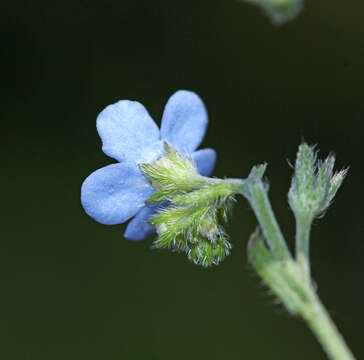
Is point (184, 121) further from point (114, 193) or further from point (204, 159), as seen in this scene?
point (114, 193)

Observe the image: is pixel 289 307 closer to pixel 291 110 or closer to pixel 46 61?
pixel 291 110

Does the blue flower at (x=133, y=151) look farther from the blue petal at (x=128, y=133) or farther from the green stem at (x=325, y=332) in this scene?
the green stem at (x=325, y=332)

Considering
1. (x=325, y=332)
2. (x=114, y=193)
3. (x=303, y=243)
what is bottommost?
(x=325, y=332)

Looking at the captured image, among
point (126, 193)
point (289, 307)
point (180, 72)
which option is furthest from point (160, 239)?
point (180, 72)

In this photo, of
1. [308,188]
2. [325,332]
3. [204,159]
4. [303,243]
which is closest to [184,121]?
[204,159]

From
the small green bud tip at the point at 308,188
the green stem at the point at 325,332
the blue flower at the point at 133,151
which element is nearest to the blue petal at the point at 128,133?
the blue flower at the point at 133,151

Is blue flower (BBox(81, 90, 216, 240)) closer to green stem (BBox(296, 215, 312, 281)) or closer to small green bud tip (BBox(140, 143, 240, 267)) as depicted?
small green bud tip (BBox(140, 143, 240, 267))

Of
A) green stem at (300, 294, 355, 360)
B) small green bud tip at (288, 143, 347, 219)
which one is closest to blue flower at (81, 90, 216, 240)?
small green bud tip at (288, 143, 347, 219)
